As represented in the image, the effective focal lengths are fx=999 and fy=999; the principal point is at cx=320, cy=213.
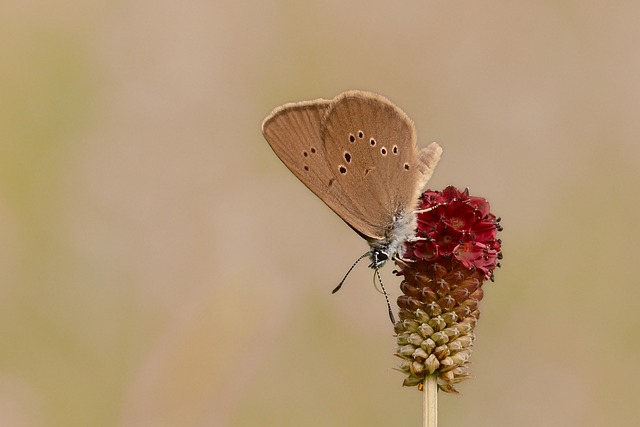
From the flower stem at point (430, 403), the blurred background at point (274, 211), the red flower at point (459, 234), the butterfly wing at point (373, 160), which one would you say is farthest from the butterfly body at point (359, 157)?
the blurred background at point (274, 211)

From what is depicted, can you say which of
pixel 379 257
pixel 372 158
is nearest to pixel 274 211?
pixel 372 158

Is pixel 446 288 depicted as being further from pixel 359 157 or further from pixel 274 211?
pixel 274 211

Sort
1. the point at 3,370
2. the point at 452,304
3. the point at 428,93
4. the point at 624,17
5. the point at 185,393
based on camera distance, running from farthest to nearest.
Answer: the point at 624,17, the point at 428,93, the point at 3,370, the point at 185,393, the point at 452,304

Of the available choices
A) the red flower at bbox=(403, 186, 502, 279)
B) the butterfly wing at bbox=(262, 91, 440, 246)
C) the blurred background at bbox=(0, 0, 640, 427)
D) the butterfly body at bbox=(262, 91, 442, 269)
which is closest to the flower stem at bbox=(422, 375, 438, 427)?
the red flower at bbox=(403, 186, 502, 279)

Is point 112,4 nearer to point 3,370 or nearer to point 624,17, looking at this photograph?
point 3,370

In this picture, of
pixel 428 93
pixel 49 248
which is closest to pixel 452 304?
pixel 49 248

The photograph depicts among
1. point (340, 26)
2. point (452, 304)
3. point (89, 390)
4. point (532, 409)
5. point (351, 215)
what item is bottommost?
point (452, 304)

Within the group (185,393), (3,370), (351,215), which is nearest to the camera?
(351,215)

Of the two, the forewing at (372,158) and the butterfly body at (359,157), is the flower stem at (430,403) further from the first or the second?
the forewing at (372,158)
